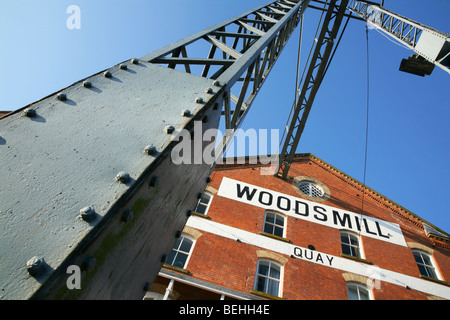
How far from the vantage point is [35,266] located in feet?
2.38

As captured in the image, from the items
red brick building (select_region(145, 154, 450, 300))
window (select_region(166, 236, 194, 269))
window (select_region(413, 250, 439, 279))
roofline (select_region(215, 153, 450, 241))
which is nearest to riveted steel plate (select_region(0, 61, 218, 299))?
red brick building (select_region(145, 154, 450, 300))

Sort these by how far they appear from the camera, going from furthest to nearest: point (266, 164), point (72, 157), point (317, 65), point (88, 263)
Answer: point (266, 164), point (317, 65), point (72, 157), point (88, 263)

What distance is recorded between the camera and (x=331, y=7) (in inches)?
341

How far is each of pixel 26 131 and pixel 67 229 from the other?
23.9 inches

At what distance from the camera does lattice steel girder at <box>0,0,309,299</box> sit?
0.81 m

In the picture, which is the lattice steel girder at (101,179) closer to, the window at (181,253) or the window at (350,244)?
the window at (181,253)

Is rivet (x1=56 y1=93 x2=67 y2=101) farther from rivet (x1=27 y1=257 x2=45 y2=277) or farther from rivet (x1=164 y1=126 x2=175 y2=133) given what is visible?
rivet (x1=27 y1=257 x2=45 y2=277)

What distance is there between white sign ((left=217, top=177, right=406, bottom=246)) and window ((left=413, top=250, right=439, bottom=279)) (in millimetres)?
821

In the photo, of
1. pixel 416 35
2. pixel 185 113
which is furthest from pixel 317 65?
pixel 185 113

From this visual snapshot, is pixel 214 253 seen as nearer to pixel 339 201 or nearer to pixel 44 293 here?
pixel 339 201

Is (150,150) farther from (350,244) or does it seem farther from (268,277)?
(350,244)

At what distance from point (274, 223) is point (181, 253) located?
477cm

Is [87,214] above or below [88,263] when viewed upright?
above

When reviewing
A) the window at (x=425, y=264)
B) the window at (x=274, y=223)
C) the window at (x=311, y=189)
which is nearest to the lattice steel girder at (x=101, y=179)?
the window at (x=274, y=223)
